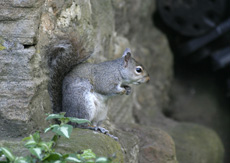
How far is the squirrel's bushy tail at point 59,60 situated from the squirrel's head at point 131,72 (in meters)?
0.31

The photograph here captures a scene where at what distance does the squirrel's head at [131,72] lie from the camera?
233 centimetres

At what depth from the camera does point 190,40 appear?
13.5 feet

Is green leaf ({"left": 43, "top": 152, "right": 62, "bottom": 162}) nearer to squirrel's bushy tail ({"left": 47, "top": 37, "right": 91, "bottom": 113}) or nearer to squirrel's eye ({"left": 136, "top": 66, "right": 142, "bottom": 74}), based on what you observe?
squirrel's bushy tail ({"left": 47, "top": 37, "right": 91, "bottom": 113})

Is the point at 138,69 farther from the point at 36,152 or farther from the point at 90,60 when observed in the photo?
the point at 36,152

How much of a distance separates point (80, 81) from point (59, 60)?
165mm

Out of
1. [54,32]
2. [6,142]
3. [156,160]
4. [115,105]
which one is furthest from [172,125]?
[6,142]

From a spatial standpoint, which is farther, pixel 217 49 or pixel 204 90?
pixel 204 90

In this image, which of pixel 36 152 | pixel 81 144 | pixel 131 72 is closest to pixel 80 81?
pixel 131 72

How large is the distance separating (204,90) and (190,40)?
2.24 feet

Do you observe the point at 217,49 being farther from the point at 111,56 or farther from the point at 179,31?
the point at 111,56

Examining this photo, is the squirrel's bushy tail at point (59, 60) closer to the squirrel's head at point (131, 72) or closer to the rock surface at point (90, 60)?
the rock surface at point (90, 60)

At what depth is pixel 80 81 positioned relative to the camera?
6.90ft

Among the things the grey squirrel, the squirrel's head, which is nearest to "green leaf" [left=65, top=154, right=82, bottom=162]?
the grey squirrel

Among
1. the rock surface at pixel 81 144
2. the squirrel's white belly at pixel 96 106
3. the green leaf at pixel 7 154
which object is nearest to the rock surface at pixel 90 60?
the rock surface at pixel 81 144
